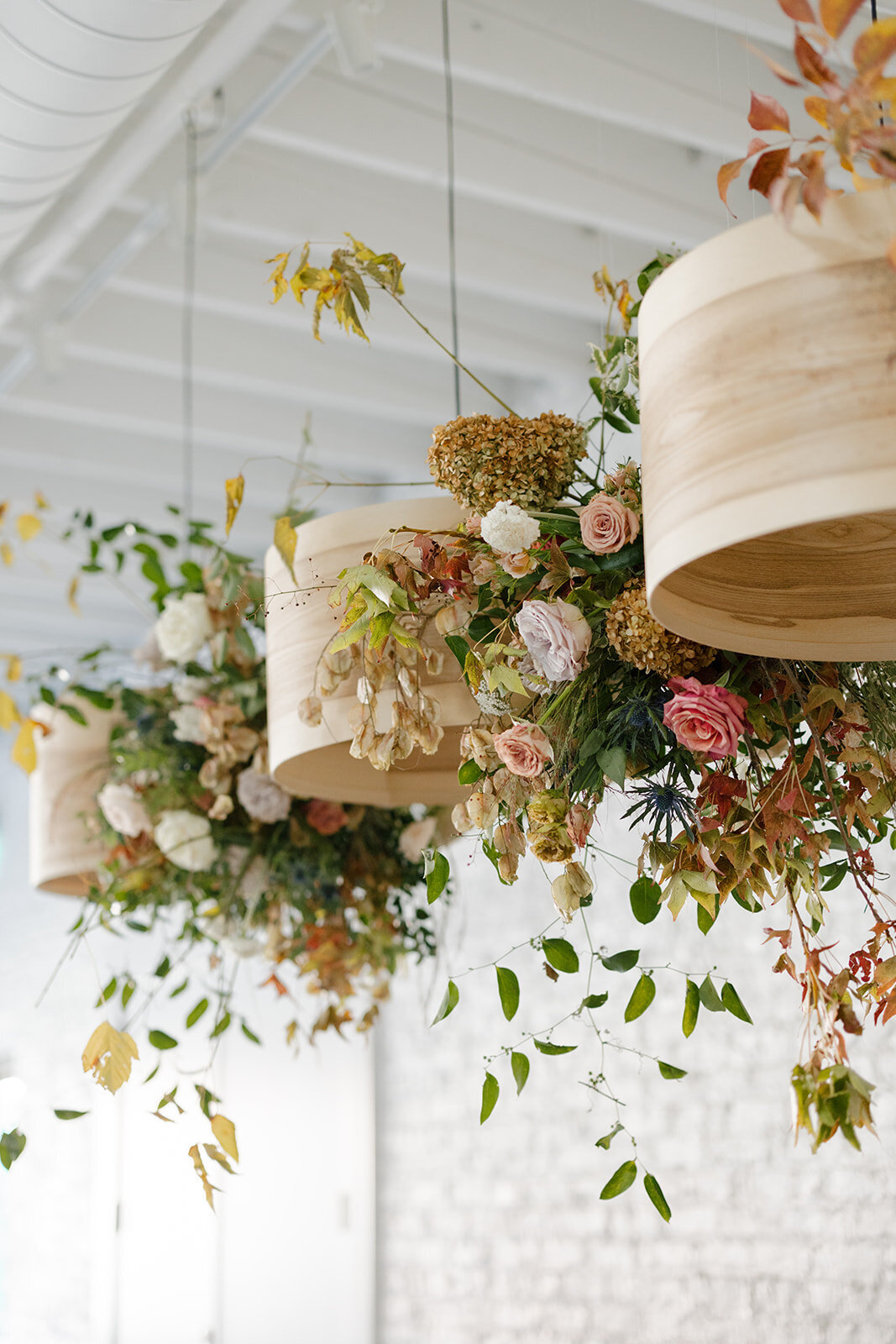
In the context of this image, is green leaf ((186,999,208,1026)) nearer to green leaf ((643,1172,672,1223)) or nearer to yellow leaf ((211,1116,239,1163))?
yellow leaf ((211,1116,239,1163))

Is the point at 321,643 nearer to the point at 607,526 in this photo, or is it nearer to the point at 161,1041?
the point at 607,526

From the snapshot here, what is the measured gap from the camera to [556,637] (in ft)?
3.39

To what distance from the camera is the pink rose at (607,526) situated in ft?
3.46

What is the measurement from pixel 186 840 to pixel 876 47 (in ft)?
5.20

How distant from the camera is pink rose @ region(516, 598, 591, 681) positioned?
1032 mm

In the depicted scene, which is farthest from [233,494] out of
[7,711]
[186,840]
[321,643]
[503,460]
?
[186,840]

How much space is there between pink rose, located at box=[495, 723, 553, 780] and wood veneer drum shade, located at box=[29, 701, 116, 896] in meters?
1.36

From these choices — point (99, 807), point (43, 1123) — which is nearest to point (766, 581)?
point (99, 807)

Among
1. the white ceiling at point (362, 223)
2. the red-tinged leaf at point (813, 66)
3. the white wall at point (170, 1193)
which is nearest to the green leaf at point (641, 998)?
the red-tinged leaf at point (813, 66)

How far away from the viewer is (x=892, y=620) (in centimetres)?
101

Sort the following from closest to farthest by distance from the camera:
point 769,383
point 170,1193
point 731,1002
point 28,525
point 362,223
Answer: point 769,383, point 731,1002, point 28,525, point 362,223, point 170,1193

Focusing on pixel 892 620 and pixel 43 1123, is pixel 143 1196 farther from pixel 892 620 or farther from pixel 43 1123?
pixel 892 620

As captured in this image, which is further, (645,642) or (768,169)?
(645,642)

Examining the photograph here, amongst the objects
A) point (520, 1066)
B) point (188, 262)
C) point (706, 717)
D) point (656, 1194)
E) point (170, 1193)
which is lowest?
point (170, 1193)
